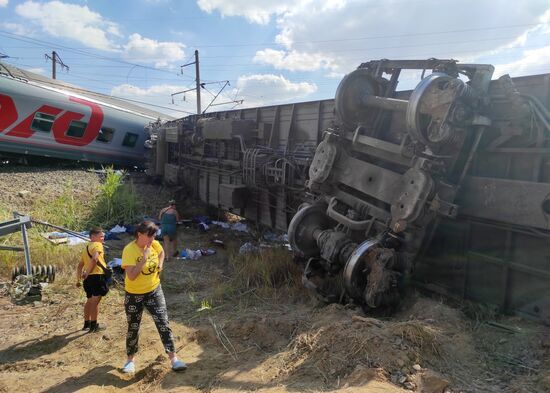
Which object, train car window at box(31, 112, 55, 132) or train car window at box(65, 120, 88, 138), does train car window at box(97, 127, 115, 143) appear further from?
train car window at box(31, 112, 55, 132)

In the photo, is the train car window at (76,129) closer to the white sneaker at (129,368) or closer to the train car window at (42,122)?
the train car window at (42,122)

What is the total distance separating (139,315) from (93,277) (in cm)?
123

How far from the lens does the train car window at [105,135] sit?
586 inches

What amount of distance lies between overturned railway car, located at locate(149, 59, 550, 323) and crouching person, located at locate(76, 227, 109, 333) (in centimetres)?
220

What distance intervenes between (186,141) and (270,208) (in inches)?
205

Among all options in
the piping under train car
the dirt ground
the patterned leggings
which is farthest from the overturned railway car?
the piping under train car

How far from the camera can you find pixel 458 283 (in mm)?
4770

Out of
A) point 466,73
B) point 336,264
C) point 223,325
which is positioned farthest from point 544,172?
point 223,325

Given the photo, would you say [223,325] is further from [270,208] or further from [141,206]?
[141,206]

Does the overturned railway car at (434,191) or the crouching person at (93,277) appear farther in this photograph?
the crouching person at (93,277)

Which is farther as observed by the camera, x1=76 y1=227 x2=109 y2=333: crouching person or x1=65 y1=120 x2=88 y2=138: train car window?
x1=65 y1=120 x2=88 y2=138: train car window

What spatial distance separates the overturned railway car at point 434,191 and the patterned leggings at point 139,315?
1816 mm

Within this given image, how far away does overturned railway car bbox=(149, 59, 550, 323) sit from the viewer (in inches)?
159

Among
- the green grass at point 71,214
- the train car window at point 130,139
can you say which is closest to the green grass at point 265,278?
the green grass at point 71,214
